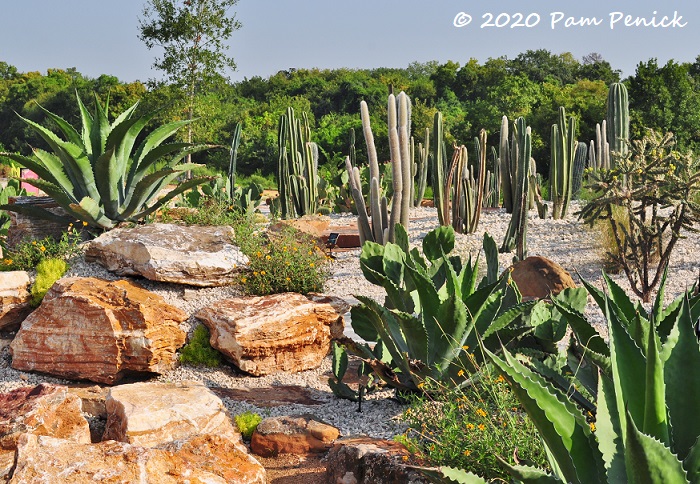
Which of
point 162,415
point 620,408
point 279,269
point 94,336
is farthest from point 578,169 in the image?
point 620,408

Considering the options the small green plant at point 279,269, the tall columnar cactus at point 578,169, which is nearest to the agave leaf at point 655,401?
the small green plant at point 279,269

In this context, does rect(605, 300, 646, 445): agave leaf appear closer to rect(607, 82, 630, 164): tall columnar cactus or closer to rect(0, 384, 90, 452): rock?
rect(0, 384, 90, 452): rock

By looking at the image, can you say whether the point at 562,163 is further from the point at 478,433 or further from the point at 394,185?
the point at 478,433

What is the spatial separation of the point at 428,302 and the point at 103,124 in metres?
3.63

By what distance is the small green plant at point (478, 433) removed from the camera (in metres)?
3.03

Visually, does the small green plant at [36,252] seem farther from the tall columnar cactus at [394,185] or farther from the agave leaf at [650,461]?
the agave leaf at [650,461]

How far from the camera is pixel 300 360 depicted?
18.6 ft

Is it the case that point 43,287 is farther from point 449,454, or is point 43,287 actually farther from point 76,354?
point 449,454

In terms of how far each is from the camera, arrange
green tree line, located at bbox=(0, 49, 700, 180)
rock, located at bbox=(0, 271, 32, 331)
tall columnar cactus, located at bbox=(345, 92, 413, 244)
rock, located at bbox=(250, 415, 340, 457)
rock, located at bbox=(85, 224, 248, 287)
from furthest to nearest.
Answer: green tree line, located at bbox=(0, 49, 700, 180) → tall columnar cactus, located at bbox=(345, 92, 413, 244) → rock, located at bbox=(85, 224, 248, 287) → rock, located at bbox=(0, 271, 32, 331) → rock, located at bbox=(250, 415, 340, 457)

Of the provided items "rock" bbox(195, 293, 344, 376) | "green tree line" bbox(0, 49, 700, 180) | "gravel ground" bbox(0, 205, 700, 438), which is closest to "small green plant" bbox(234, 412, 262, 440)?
"gravel ground" bbox(0, 205, 700, 438)

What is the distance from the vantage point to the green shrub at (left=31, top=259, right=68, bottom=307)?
19.0 feet

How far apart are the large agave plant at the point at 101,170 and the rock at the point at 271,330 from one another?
1.36 m

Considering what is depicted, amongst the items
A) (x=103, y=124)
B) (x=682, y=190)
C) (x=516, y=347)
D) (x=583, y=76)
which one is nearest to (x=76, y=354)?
(x=103, y=124)

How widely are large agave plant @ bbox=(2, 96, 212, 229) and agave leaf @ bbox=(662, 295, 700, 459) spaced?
16.4 ft
